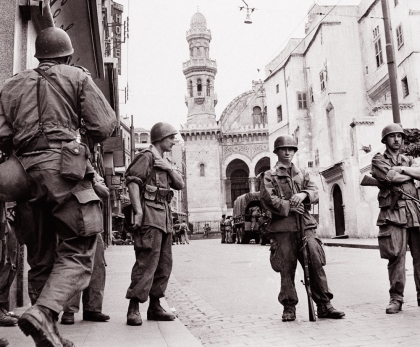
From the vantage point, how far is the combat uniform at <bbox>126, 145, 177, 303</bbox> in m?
4.47

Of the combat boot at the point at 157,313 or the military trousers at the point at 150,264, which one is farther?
the combat boot at the point at 157,313

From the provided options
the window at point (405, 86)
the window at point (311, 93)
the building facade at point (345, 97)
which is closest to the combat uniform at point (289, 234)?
the building facade at point (345, 97)

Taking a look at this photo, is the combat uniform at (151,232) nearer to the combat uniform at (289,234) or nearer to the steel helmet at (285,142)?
the combat uniform at (289,234)

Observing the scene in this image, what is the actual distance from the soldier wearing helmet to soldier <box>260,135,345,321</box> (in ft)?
2.44

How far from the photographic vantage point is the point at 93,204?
318 cm

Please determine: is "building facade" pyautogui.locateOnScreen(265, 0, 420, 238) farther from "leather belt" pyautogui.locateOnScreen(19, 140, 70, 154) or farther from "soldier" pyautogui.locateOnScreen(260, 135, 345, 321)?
"leather belt" pyautogui.locateOnScreen(19, 140, 70, 154)

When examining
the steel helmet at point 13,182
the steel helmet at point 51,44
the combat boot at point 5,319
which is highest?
the steel helmet at point 51,44

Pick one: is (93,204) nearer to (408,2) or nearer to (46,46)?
(46,46)

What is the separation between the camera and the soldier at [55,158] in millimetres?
3070

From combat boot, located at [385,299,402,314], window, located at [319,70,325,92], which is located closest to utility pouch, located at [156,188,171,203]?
combat boot, located at [385,299,402,314]

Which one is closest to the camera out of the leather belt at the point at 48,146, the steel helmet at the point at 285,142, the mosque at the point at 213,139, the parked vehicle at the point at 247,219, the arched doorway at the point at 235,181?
the leather belt at the point at 48,146

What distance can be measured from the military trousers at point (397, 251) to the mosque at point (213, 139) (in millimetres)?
49377

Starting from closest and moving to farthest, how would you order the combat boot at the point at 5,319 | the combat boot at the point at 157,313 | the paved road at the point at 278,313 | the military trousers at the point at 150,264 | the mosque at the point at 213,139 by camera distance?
the paved road at the point at 278,313
the combat boot at the point at 5,319
the military trousers at the point at 150,264
the combat boot at the point at 157,313
the mosque at the point at 213,139

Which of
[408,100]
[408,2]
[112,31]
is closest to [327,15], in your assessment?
[408,2]
